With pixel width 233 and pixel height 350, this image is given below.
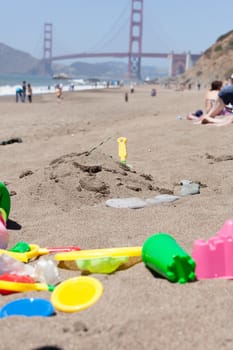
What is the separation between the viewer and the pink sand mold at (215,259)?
223 cm

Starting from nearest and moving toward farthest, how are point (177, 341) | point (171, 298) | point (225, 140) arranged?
1. point (177, 341)
2. point (171, 298)
3. point (225, 140)

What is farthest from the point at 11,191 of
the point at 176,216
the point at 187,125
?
the point at 187,125

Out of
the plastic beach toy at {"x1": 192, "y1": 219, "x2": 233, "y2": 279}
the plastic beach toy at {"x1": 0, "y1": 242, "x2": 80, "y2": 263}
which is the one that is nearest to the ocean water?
→ the plastic beach toy at {"x1": 0, "y1": 242, "x2": 80, "y2": 263}

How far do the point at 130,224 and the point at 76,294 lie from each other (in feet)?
3.74

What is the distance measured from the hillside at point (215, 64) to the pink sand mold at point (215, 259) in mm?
53685

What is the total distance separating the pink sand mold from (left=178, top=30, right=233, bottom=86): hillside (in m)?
53.7

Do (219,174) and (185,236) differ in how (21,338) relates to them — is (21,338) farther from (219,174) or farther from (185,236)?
(219,174)

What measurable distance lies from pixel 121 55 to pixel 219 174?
92.9 m

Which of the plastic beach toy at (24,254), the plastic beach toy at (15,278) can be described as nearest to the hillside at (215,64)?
the plastic beach toy at (24,254)

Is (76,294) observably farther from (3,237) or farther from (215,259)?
(3,237)

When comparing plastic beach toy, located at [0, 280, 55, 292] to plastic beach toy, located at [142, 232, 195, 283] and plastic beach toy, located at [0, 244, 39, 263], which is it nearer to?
plastic beach toy, located at [0, 244, 39, 263]

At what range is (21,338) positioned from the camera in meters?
1.71

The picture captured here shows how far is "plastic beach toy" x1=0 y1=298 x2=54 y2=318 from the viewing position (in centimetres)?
191

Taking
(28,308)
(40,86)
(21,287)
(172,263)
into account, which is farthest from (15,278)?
(40,86)
